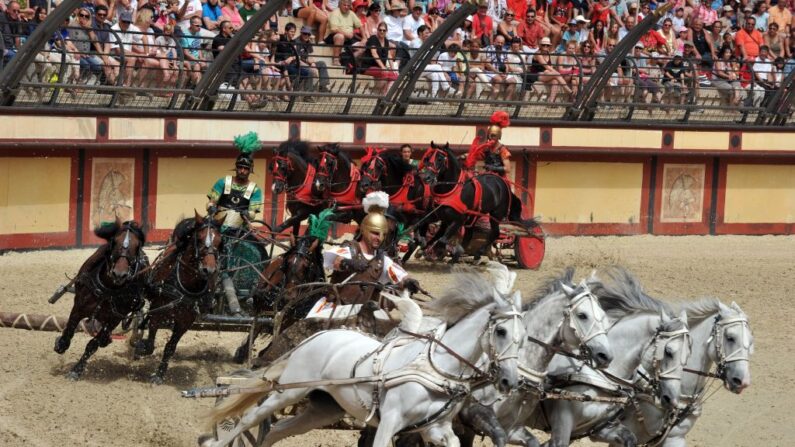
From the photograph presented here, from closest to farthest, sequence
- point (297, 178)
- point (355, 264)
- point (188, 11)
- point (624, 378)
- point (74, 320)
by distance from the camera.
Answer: point (624, 378), point (355, 264), point (74, 320), point (297, 178), point (188, 11)

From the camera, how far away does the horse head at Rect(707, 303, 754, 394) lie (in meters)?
8.77

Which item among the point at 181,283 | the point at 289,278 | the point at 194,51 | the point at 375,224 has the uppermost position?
the point at 194,51

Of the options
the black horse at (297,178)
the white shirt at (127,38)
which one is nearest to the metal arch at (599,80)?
the black horse at (297,178)

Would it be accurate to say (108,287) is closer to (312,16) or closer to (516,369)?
(516,369)

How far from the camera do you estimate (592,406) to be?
8812 millimetres

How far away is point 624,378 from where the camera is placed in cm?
897

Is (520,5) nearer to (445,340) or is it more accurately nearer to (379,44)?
(379,44)

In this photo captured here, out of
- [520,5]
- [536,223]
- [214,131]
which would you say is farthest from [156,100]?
[520,5]

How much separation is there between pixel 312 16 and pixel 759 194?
8.29 meters

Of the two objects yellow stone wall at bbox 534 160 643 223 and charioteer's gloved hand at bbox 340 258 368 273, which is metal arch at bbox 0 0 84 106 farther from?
yellow stone wall at bbox 534 160 643 223

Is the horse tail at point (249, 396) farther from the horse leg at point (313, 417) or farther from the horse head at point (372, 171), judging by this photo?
the horse head at point (372, 171)

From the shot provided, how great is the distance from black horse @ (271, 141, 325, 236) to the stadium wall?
6.09 feet

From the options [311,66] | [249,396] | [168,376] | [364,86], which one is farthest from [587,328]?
[364,86]

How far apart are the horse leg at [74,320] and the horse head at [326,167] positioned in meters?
5.75
